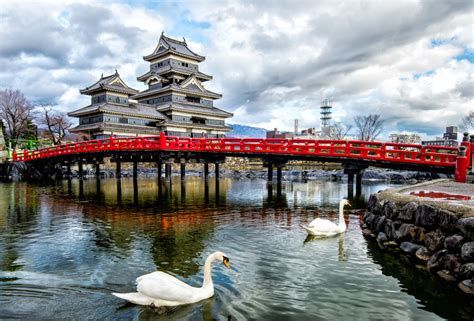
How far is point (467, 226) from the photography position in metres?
6.02

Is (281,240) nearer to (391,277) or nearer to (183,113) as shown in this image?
(391,277)

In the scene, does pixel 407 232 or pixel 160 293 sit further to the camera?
pixel 407 232

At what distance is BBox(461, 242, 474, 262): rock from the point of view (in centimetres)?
572

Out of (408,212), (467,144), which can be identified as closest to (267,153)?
(467,144)

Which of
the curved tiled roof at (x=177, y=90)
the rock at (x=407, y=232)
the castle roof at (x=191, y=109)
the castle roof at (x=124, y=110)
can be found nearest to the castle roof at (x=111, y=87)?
the castle roof at (x=124, y=110)

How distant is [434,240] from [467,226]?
99cm

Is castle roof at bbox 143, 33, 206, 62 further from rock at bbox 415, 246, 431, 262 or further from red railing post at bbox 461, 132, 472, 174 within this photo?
rock at bbox 415, 246, 431, 262

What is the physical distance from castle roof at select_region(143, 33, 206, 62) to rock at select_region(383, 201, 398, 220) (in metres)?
49.7

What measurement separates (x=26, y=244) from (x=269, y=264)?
22.0ft

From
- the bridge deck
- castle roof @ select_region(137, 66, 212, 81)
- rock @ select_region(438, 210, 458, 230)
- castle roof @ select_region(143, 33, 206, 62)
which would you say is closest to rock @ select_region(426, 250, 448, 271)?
rock @ select_region(438, 210, 458, 230)

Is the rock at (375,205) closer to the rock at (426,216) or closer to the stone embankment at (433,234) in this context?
the stone embankment at (433,234)

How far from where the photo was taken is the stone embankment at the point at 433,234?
5.96 metres

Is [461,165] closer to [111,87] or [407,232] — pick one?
[407,232]

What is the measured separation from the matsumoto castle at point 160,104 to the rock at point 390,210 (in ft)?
134
